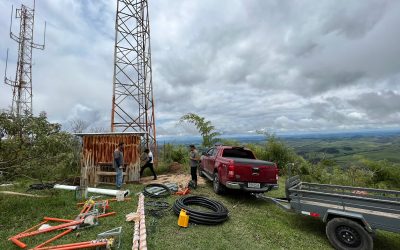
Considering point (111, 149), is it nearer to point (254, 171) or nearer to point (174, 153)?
point (254, 171)

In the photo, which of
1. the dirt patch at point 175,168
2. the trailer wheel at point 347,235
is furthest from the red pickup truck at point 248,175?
the dirt patch at point 175,168

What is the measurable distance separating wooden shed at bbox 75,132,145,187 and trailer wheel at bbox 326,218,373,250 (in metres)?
8.57

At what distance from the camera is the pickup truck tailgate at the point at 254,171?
8344mm

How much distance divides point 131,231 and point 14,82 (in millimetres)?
18175

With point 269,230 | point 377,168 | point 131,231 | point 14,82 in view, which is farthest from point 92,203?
point 14,82

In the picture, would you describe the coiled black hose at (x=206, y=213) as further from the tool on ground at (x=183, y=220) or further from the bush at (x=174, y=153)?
the bush at (x=174, y=153)

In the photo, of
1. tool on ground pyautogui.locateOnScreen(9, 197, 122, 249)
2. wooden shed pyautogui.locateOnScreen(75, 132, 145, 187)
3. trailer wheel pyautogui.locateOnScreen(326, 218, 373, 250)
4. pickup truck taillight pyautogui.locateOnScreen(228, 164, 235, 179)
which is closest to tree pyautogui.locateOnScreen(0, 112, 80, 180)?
tool on ground pyautogui.locateOnScreen(9, 197, 122, 249)

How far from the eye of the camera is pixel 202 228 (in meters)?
6.31

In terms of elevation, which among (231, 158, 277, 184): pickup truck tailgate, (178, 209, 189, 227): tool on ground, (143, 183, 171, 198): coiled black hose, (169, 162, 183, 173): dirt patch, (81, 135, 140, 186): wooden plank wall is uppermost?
(81, 135, 140, 186): wooden plank wall

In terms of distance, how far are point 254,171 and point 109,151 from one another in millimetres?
6987

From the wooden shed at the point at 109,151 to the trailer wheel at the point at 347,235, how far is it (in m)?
8.57

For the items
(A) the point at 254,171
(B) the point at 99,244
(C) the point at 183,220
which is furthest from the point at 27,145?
(A) the point at 254,171

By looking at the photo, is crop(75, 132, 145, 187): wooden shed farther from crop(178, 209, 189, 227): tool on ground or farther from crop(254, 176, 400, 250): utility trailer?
crop(254, 176, 400, 250): utility trailer

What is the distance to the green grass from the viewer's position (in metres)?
5.51
